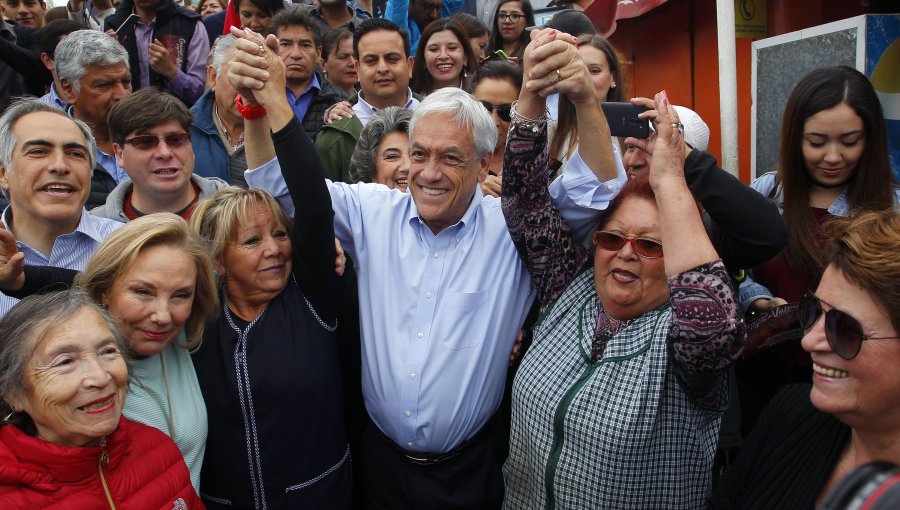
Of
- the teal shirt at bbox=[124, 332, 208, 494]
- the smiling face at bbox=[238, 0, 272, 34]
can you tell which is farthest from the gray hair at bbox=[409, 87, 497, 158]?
the smiling face at bbox=[238, 0, 272, 34]

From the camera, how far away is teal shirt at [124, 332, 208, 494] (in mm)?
2361

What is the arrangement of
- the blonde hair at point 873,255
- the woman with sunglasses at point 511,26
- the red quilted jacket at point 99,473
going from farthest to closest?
1. the woman with sunglasses at point 511,26
2. the red quilted jacket at point 99,473
3. the blonde hair at point 873,255

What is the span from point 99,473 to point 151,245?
78cm

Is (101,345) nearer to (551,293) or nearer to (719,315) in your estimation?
(551,293)

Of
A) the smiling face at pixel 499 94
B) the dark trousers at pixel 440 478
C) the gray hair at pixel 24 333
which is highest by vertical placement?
the smiling face at pixel 499 94

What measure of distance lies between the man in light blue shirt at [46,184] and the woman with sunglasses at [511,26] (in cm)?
381

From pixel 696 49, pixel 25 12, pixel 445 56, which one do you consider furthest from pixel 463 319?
pixel 25 12

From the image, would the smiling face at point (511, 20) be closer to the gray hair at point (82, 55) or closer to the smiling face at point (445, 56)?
the smiling face at point (445, 56)

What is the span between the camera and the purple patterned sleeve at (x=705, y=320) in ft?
6.54

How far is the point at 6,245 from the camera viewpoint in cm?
238

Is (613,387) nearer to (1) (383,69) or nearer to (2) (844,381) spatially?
(2) (844,381)

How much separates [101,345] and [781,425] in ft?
6.63

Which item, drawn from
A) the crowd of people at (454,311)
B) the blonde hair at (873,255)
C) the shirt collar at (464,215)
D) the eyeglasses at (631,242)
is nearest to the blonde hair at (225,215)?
the crowd of people at (454,311)

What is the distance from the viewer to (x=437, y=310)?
2629 mm
